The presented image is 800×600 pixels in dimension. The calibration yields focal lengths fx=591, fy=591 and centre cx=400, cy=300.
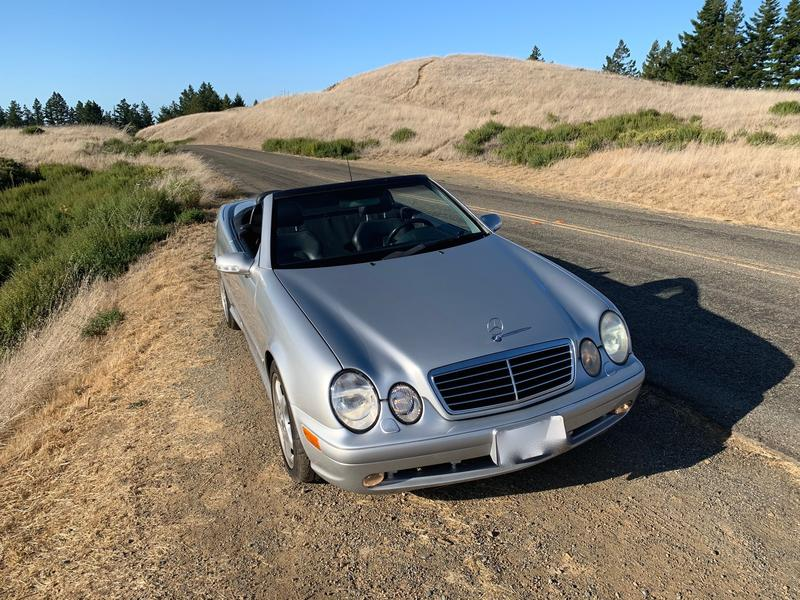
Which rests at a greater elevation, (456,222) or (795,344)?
(456,222)

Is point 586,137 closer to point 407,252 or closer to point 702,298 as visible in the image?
point 702,298

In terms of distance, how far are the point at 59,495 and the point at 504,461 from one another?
2.59 metres

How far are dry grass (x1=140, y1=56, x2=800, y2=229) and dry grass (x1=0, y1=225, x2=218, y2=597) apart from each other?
9.97 m

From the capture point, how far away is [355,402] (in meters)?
2.65

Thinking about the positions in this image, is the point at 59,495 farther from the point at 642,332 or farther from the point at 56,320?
the point at 56,320

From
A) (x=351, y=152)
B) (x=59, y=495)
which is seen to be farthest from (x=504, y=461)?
(x=351, y=152)

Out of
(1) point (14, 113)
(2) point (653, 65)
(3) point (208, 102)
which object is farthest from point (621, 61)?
(1) point (14, 113)

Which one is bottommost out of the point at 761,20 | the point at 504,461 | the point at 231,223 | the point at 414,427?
the point at 504,461

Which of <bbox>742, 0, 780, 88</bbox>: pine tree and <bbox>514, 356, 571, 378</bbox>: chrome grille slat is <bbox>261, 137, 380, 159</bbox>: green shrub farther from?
<bbox>742, 0, 780, 88</bbox>: pine tree

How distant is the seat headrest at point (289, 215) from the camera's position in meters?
4.19

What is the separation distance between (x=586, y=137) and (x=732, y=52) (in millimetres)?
59338

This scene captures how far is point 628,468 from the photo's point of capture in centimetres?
313

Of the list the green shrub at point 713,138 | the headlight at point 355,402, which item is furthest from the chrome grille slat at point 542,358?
the green shrub at point 713,138

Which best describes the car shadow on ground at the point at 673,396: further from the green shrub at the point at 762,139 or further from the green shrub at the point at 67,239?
the green shrub at the point at 762,139
